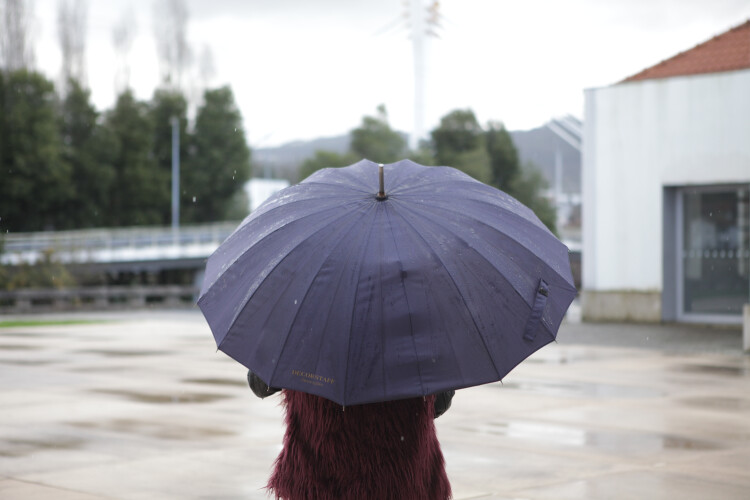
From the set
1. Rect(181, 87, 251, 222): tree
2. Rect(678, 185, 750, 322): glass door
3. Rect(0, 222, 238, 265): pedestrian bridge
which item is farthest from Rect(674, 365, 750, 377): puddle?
Rect(181, 87, 251, 222): tree

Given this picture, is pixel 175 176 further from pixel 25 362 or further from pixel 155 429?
pixel 155 429

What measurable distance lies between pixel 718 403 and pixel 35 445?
6125mm

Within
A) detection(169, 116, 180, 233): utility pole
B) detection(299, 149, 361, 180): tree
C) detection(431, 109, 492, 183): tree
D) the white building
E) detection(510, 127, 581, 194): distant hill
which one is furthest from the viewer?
detection(510, 127, 581, 194): distant hill

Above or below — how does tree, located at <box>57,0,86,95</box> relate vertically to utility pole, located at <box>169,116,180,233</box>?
above

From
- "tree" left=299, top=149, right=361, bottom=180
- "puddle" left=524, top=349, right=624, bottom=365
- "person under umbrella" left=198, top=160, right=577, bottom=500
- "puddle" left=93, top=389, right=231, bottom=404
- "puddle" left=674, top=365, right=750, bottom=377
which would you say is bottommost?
"puddle" left=524, top=349, right=624, bottom=365

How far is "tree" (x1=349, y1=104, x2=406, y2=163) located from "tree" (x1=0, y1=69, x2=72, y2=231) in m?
15.3

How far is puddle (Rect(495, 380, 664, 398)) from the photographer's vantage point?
34.4 ft

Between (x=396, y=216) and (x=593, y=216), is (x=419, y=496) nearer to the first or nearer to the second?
(x=396, y=216)

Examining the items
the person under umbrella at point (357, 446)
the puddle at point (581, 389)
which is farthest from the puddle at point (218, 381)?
the person under umbrella at point (357, 446)

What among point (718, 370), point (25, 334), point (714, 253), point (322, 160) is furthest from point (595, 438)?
point (322, 160)

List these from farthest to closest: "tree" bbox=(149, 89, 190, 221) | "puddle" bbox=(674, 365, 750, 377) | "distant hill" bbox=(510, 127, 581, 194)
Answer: "distant hill" bbox=(510, 127, 581, 194)
"tree" bbox=(149, 89, 190, 221)
"puddle" bbox=(674, 365, 750, 377)

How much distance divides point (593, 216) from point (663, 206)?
4.66 ft

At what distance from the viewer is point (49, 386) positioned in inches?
437

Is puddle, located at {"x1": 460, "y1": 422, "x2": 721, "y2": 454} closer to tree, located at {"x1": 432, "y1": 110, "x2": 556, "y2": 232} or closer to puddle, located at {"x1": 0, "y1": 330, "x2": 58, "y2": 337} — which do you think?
puddle, located at {"x1": 0, "y1": 330, "x2": 58, "y2": 337}
